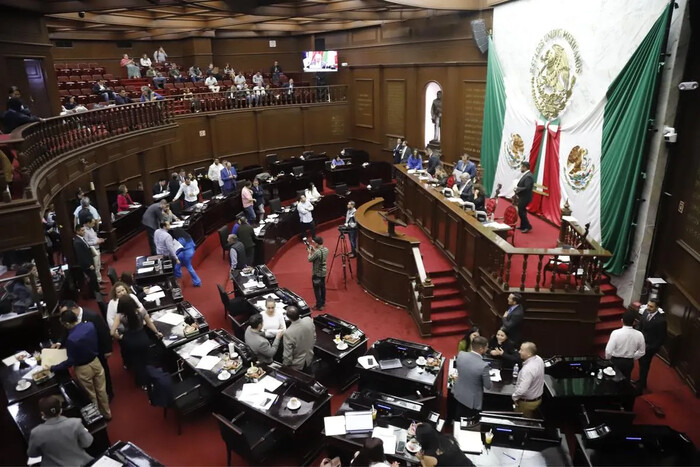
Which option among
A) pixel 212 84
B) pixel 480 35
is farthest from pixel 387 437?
pixel 212 84

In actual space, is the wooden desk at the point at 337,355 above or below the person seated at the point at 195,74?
below

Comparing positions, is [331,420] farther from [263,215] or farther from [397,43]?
[397,43]

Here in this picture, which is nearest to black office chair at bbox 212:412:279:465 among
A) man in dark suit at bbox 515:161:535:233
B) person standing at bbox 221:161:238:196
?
man in dark suit at bbox 515:161:535:233

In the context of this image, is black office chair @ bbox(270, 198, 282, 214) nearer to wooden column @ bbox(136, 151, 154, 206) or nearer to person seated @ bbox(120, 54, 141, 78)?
wooden column @ bbox(136, 151, 154, 206)

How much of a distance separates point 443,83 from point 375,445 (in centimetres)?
1403

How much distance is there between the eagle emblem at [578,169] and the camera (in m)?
9.84

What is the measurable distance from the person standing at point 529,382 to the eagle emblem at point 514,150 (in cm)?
796

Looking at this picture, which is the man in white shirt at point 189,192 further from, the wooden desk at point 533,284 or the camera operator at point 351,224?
the wooden desk at point 533,284

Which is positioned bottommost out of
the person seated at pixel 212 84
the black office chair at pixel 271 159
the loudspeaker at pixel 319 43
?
the black office chair at pixel 271 159

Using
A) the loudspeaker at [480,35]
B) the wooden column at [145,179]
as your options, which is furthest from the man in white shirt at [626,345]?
the wooden column at [145,179]

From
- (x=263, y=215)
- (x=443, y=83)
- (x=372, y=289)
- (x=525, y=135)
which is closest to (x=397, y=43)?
(x=443, y=83)

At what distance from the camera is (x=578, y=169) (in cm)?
1020

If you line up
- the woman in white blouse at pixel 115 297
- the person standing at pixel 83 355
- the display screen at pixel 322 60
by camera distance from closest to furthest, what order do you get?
the person standing at pixel 83 355
the woman in white blouse at pixel 115 297
the display screen at pixel 322 60

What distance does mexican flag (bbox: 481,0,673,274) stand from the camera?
8414 mm
